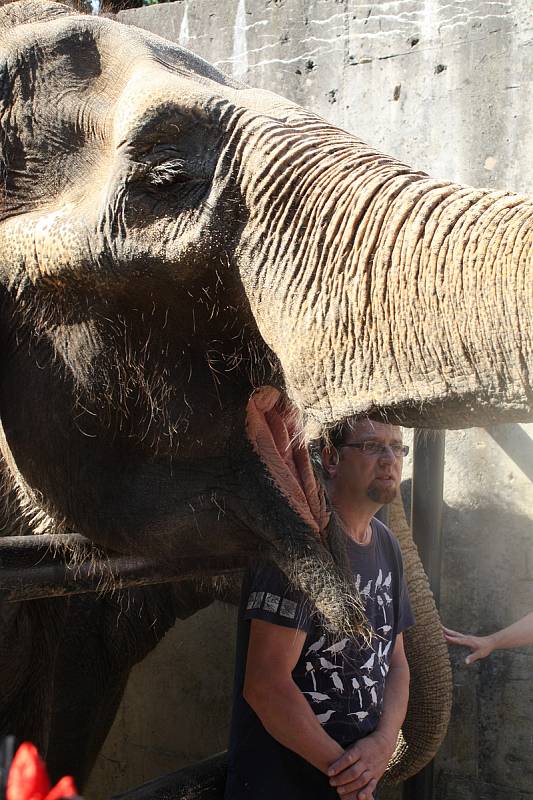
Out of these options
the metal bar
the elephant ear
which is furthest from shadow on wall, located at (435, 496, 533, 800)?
the metal bar

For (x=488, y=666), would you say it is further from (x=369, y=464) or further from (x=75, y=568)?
(x=75, y=568)

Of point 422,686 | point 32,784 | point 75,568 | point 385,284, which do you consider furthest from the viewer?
point 422,686

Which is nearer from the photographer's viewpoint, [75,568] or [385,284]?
[385,284]

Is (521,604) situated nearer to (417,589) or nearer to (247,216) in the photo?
(417,589)

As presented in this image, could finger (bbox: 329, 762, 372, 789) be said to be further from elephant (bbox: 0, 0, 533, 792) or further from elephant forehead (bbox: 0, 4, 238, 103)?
→ elephant forehead (bbox: 0, 4, 238, 103)

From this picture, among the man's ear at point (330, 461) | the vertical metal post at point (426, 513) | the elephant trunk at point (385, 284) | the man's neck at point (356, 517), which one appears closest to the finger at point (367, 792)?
the man's neck at point (356, 517)

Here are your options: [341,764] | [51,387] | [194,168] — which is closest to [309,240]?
[194,168]

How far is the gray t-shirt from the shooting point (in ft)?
7.59

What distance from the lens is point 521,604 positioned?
3480 millimetres

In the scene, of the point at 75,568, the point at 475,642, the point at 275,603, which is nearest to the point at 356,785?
the point at 275,603

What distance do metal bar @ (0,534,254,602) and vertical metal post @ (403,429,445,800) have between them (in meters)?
1.66

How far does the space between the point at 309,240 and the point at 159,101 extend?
0.33 metres

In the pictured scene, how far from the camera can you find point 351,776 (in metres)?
2.34

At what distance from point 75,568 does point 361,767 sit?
1006 mm
